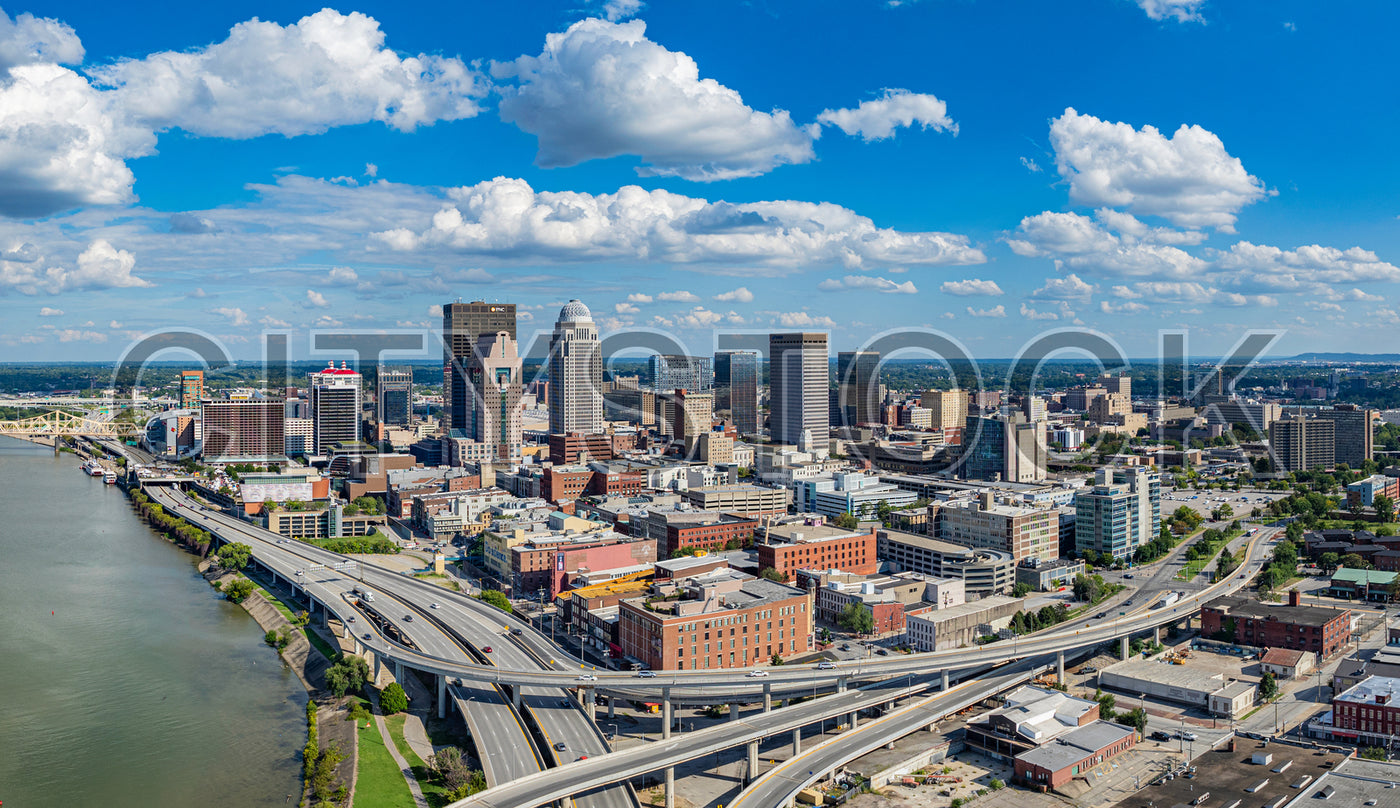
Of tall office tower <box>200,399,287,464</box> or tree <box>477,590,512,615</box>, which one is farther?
tall office tower <box>200,399,287,464</box>

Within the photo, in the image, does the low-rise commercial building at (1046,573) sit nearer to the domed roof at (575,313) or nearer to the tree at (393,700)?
the tree at (393,700)

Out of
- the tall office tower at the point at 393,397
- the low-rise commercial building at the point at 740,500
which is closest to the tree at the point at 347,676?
the low-rise commercial building at the point at 740,500

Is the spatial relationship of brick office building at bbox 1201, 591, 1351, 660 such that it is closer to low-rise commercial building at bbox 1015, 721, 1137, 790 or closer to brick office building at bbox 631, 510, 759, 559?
low-rise commercial building at bbox 1015, 721, 1137, 790

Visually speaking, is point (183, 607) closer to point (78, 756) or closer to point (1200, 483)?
point (78, 756)

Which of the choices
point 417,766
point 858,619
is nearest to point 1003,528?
point 858,619

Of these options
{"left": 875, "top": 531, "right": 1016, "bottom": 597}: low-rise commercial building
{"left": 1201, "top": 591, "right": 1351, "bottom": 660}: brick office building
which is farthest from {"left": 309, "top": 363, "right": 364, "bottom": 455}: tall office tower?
{"left": 1201, "top": 591, "right": 1351, "bottom": 660}: brick office building

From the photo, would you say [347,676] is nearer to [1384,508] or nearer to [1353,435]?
[1384,508]
